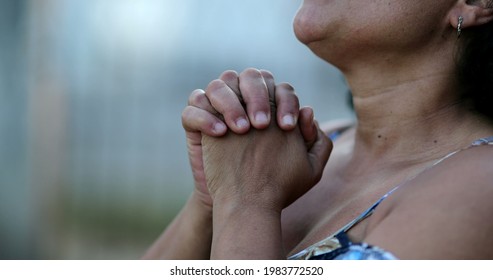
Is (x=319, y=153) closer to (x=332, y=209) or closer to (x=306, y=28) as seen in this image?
(x=332, y=209)

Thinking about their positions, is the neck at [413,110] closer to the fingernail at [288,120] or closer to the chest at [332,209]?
the chest at [332,209]

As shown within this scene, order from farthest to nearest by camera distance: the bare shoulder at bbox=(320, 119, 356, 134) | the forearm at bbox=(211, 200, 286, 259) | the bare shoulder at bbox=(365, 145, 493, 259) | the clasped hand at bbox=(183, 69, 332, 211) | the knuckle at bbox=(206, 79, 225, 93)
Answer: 1. the bare shoulder at bbox=(320, 119, 356, 134)
2. the knuckle at bbox=(206, 79, 225, 93)
3. the clasped hand at bbox=(183, 69, 332, 211)
4. the forearm at bbox=(211, 200, 286, 259)
5. the bare shoulder at bbox=(365, 145, 493, 259)

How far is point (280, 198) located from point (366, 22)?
589 mm

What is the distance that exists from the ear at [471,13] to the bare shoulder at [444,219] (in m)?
0.54

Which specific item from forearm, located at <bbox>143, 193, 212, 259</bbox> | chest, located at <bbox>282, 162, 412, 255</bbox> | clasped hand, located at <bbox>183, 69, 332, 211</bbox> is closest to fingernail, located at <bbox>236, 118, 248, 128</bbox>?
clasped hand, located at <bbox>183, 69, 332, 211</bbox>

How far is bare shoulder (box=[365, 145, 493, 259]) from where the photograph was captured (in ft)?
4.74

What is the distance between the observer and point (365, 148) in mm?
2193

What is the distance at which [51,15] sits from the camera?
525 cm

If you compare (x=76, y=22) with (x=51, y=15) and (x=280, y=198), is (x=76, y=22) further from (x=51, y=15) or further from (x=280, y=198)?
(x=280, y=198)

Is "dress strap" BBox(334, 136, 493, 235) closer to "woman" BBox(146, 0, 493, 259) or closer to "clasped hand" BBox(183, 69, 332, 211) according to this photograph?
"woman" BBox(146, 0, 493, 259)

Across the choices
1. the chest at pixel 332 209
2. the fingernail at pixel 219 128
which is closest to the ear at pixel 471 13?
the chest at pixel 332 209

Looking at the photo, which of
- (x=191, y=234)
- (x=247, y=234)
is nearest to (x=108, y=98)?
(x=191, y=234)

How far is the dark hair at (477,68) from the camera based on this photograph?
1958 millimetres
